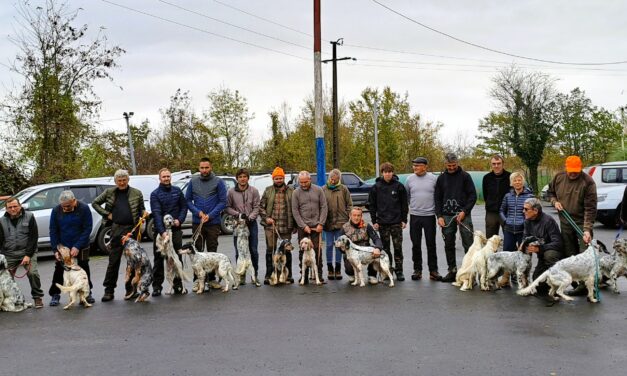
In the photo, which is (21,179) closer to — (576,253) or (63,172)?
(63,172)

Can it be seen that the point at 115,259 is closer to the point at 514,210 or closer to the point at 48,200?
the point at 514,210

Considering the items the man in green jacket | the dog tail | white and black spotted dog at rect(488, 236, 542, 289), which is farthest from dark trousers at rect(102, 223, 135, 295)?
the dog tail

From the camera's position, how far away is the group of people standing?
9.06 meters

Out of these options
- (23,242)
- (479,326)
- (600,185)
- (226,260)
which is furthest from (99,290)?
(600,185)

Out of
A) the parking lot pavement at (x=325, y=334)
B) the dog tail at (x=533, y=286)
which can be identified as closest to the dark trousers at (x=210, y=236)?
the parking lot pavement at (x=325, y=334)

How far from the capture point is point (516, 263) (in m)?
8.85

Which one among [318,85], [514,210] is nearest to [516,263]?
[514,210]

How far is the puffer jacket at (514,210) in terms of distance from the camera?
30.5ft

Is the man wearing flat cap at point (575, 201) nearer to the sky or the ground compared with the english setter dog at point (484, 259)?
nearer to the sky

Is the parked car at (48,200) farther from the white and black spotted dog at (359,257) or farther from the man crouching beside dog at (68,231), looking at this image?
the white and black spotted dog at (359,257)

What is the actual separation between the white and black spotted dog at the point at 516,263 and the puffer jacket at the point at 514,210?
0.38 metres

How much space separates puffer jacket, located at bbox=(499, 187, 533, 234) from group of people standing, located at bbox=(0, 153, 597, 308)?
0.05 ft

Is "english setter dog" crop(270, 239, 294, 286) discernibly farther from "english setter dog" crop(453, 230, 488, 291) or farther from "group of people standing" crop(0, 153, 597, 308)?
"english setter dog" crop(453, 230, 488, 291)

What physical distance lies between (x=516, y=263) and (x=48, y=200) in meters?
11.0
